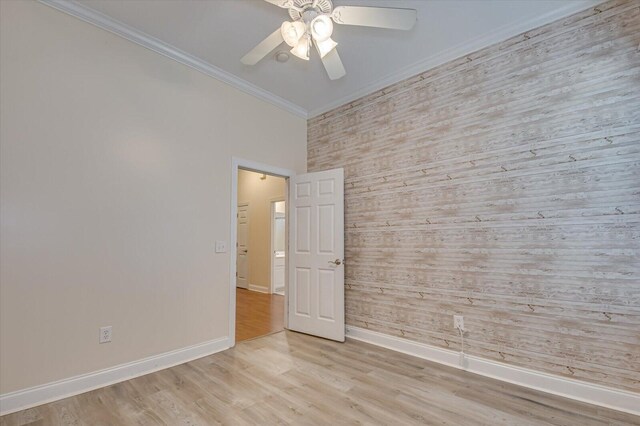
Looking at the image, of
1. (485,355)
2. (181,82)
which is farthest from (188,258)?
(485,355)

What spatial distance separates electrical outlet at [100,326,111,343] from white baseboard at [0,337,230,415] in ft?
0.75

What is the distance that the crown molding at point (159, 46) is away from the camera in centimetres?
229

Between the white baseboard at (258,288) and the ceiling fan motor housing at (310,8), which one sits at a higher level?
the ceiling fan motor housing at (310,8)

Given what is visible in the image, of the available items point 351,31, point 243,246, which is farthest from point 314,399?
point 243,246

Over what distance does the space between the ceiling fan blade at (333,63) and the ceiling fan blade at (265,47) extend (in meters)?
0.34

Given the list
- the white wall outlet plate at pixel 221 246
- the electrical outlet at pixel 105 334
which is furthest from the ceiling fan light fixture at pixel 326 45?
the electrical outlet at pixel 105 334

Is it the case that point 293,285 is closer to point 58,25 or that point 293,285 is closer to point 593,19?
point 58,25

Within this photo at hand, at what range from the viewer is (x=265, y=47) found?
2148 mm

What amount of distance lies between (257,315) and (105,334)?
2383 millimetres

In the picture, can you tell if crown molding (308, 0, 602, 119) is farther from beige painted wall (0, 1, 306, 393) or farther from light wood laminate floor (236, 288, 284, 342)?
light wood laminate floor (236, 288, 284, 342)

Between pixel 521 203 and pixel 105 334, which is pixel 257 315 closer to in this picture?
pixel 105 334

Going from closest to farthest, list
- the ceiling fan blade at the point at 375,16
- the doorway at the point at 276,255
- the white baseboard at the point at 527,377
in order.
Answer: the ceiling fan blade at the point at 375,16
the white baseboard at the point at 527,377
the doorway at the point at 276,255

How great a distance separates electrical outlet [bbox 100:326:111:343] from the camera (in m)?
2.34

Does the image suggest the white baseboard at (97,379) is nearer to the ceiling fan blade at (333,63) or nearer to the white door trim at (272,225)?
the ceiling fan blade at (333,63)
